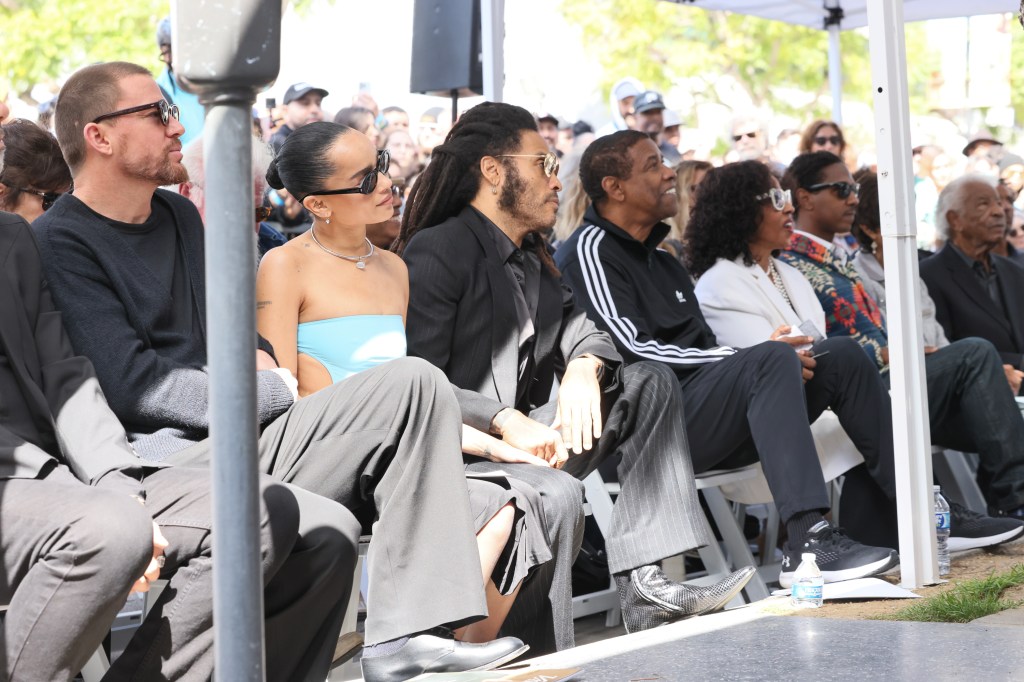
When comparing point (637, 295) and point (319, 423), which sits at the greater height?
point (637, 295)

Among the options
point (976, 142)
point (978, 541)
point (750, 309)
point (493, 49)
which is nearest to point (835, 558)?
point (978, 541)

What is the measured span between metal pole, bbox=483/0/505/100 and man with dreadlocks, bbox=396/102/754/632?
53.8 inches

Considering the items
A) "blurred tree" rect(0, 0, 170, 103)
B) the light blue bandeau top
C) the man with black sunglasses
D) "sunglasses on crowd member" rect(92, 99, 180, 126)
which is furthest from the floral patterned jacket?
"blurred tree" rect(0, 0, 170, 103)

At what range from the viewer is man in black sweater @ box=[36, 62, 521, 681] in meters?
3.42

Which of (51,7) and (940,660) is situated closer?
(940,660)

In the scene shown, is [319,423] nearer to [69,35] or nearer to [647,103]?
[647,103]

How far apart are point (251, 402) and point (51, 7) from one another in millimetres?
23339

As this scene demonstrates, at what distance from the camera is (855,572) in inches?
189

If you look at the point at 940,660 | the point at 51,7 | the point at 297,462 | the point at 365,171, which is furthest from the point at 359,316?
the point at 51,7

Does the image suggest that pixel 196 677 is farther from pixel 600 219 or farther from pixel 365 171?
pixel 600 219

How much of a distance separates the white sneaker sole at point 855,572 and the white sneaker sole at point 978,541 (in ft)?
2.85

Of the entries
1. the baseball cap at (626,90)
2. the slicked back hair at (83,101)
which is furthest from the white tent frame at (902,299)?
the baseball cap at (626,90)

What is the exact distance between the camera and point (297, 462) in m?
3.53

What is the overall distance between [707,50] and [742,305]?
935 inches
